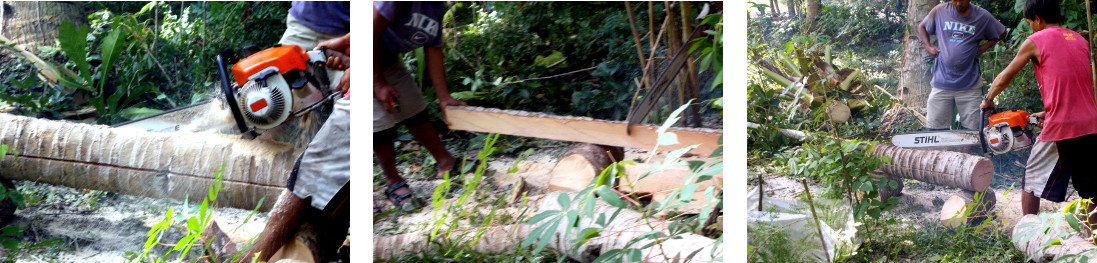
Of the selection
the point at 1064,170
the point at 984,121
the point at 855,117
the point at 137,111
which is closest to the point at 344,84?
the point at 137,111

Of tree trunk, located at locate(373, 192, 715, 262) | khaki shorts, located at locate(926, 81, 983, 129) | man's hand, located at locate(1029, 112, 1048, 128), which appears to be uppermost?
khaki shorts, located at locate(926, 81, 983, 129)

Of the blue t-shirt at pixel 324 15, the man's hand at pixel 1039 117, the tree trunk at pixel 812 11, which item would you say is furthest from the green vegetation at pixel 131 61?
the man's hand at pixel 1039 117

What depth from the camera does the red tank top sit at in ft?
10.5

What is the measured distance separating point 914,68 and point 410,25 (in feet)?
6.75

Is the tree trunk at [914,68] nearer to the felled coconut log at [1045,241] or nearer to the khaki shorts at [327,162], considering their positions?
the felled coconut log at [1045,241]

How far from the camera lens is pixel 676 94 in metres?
3.00

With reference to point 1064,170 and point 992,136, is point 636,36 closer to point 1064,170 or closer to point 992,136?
point 992,136

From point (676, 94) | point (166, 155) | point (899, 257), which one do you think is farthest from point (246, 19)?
point (899, 257)

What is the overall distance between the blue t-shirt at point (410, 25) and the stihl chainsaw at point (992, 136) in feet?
6.37

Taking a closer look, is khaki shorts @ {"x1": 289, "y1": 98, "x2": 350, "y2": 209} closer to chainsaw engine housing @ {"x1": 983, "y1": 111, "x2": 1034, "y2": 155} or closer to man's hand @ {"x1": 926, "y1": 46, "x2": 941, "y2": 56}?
man's hand @ {"x1": 926, "y1": 46, "x2": 941, "y2": 56}

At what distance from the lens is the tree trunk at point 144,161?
3039 mm

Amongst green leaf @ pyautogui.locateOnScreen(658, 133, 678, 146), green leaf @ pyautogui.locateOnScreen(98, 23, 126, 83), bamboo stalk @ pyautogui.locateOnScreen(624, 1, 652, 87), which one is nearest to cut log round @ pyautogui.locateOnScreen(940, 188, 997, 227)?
green leaf @ pyautogui.locateOnScreen(658, 133, 678, 146)

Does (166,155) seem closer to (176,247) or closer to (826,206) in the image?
(176,247)

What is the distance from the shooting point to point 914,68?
3266 millimetres
